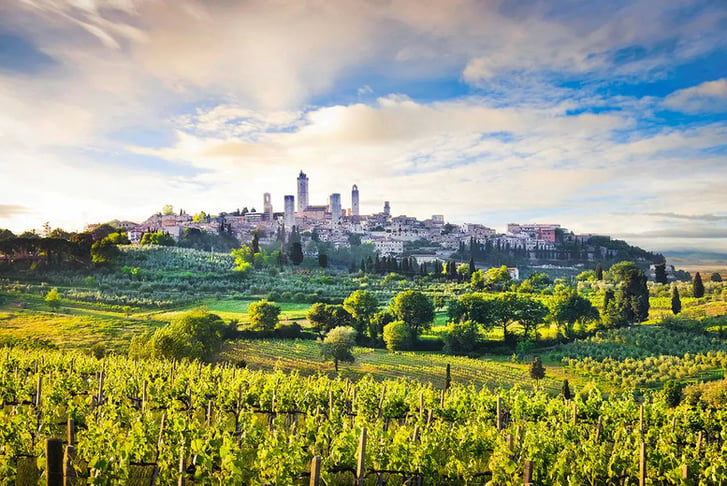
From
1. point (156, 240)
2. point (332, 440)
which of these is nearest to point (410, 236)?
point (156, 240)

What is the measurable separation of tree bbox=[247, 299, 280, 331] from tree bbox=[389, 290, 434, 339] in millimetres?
7361

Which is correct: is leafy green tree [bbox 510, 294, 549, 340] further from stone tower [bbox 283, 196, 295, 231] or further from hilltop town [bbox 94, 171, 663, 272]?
stone tower [bbox 283, 196, 295, 231]

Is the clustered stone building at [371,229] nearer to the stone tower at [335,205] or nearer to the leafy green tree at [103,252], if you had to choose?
the stone tower at [335,205]

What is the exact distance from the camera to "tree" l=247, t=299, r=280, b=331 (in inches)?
962

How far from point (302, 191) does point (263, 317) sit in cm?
8724

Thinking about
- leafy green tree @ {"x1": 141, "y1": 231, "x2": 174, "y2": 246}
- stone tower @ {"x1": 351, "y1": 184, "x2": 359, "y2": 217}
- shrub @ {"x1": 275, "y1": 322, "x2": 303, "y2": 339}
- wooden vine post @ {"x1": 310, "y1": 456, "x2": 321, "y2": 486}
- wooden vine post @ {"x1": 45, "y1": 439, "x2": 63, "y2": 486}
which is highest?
stone tower @ {"x1": 351, "y1": 184, "x2": 359, "y2": 217}

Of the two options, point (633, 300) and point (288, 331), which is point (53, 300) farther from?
point (633, 300)

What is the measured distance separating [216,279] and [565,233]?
209 ft

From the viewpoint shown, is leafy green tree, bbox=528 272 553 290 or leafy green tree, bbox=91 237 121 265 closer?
leafy green tree, bbox=91 237 121 265

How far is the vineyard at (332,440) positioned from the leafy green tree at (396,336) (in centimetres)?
1489

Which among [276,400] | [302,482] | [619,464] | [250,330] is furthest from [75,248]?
[619,464]

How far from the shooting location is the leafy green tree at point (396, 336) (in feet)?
82.6

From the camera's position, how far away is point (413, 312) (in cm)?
2714

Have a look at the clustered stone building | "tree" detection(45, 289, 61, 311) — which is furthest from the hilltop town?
"tree" detection(45, 289, 61, 311)
